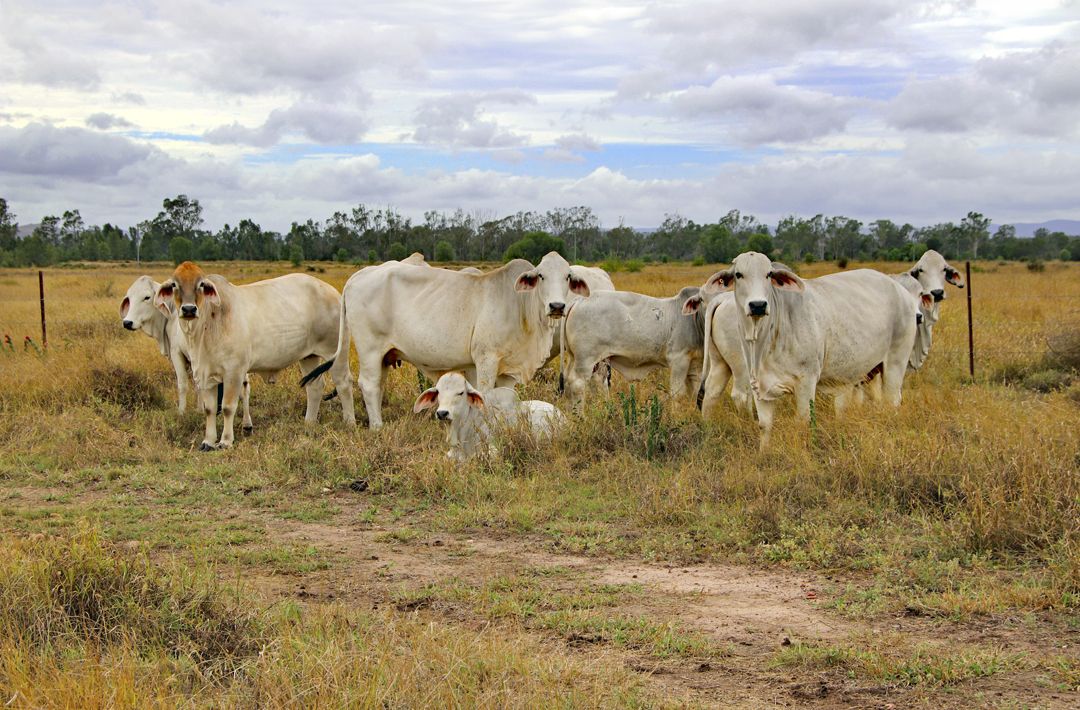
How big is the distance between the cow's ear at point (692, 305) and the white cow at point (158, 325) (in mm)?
4839

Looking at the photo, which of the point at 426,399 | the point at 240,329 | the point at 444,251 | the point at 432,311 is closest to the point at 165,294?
the point at 240,329

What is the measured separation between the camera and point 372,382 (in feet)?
35.8

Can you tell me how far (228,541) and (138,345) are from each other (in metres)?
9.00

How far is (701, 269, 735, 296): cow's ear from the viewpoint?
28.8 ft

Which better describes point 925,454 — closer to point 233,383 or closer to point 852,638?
point 852,638

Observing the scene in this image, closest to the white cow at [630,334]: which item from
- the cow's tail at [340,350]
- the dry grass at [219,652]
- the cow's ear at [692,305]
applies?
the cow's ear at [692,305]

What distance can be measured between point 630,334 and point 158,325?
18.9 feet

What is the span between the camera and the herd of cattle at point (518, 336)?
888 centimetres

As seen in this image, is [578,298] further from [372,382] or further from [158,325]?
[158,325]

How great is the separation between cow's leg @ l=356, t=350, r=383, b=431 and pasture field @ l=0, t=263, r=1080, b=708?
398 millimetres

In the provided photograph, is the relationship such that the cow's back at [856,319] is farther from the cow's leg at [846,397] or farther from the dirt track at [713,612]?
the dirt track at [713,612]

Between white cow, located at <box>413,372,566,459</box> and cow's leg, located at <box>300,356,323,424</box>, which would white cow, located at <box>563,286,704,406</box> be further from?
cow's leg, located at <box>300,356,323,424</box>

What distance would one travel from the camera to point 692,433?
29.8 ft

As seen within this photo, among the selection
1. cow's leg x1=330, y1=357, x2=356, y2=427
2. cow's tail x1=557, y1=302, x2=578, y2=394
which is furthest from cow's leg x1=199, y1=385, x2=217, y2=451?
cow's tail x1=557, y1=302, x2=578, y2=394
